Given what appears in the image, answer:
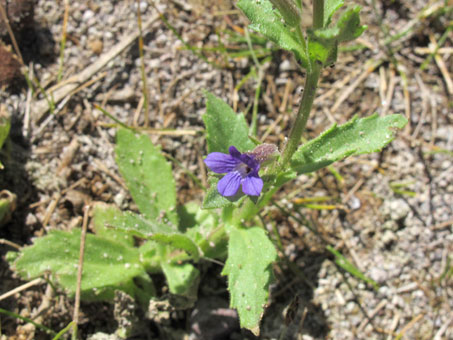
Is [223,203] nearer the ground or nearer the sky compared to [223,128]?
nearer the ground

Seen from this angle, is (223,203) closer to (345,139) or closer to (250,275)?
(250,275)

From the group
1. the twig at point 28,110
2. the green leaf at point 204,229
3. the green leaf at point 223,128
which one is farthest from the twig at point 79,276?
the green leaf at point 223,128

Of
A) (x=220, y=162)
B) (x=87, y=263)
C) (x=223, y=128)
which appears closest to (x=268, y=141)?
(x=223, y=128)

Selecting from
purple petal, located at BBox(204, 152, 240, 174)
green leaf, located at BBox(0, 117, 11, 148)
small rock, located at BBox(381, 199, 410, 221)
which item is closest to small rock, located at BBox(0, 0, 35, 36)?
green leaf, located at BBox(0, 117, 11, 148)

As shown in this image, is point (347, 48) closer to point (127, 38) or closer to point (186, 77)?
point (186, 77)

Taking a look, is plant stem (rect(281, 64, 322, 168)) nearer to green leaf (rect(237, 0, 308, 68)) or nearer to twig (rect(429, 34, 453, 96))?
green leaf (rect(237, 0, 308, 68))

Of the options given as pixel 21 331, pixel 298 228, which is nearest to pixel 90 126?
pixel 21 331
